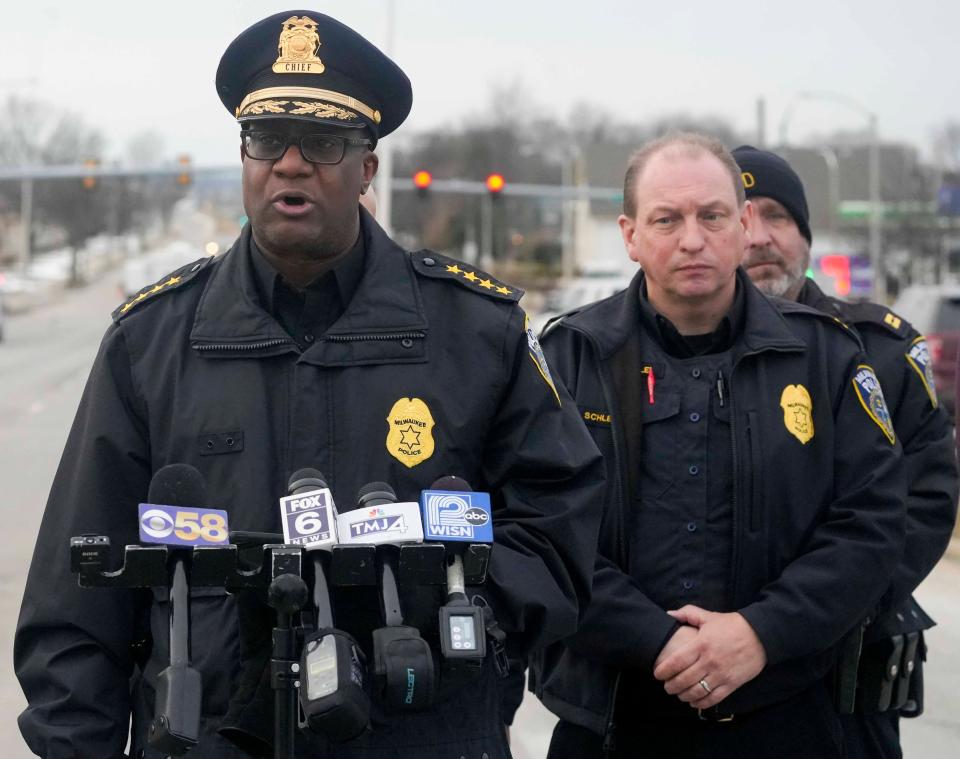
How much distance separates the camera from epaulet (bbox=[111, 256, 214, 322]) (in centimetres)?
277

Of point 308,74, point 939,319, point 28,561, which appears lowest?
point 28,561

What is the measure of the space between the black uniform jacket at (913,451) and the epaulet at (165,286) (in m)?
1.83

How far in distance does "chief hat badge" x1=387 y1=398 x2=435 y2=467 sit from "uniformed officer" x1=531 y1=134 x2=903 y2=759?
783 mm

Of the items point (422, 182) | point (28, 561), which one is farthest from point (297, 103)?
point (422, 182)

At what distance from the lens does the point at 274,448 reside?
8.56 feet

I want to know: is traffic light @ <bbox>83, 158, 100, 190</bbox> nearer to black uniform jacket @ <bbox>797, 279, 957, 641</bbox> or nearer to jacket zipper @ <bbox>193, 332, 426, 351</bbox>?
black uniform jacket @ <bbox>797, 279, 957, 641</bbox>

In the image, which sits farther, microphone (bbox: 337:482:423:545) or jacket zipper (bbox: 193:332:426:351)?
jacket zipper (bbox: 193:332:426:351)

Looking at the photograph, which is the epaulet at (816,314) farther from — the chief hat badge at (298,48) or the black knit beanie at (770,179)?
the chief hat badge at (298,48)

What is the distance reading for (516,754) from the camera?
6.04m

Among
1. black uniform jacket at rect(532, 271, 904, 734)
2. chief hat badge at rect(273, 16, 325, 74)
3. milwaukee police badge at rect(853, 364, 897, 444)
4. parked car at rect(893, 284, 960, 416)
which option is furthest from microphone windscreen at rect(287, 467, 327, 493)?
parked car at rect(893, 284, 960, 416)

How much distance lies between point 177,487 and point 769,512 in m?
1.47

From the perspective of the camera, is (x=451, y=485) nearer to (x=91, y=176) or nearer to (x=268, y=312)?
(x=268, y=312)

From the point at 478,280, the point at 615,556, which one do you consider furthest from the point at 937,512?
the point at 478,280

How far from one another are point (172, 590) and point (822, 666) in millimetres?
1733
